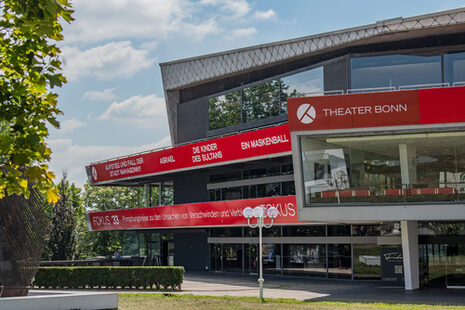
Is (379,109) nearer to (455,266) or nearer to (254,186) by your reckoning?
(455,266)

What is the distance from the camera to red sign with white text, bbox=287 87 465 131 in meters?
23.0

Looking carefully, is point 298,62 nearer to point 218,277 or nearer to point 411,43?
point 411,43

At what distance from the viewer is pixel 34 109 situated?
7.21 meters

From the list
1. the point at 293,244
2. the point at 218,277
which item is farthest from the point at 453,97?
the point at 218,277

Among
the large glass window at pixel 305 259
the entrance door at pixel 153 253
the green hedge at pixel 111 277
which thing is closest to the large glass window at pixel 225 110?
the large glass window at pixel 305 259

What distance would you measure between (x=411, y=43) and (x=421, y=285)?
39.7ft

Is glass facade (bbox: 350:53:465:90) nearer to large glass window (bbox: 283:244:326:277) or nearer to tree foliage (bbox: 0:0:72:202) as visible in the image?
large glass window (bbox: 283:244:326:277)

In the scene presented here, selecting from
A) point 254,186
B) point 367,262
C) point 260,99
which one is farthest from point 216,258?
point 367,262

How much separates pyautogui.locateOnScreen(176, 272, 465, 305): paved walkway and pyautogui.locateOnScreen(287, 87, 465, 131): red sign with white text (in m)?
6.56

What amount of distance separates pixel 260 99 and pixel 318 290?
47.2 feet

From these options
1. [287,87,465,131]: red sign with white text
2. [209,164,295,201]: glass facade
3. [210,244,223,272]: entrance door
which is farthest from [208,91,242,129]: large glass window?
[287,87,465,131]: red sign with white text

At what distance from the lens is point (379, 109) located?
23.8 metres

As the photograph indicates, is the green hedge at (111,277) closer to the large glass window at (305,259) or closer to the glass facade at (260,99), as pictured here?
the large glass window at (305,259)

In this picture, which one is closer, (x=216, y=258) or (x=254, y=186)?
(x=254, y=186)
